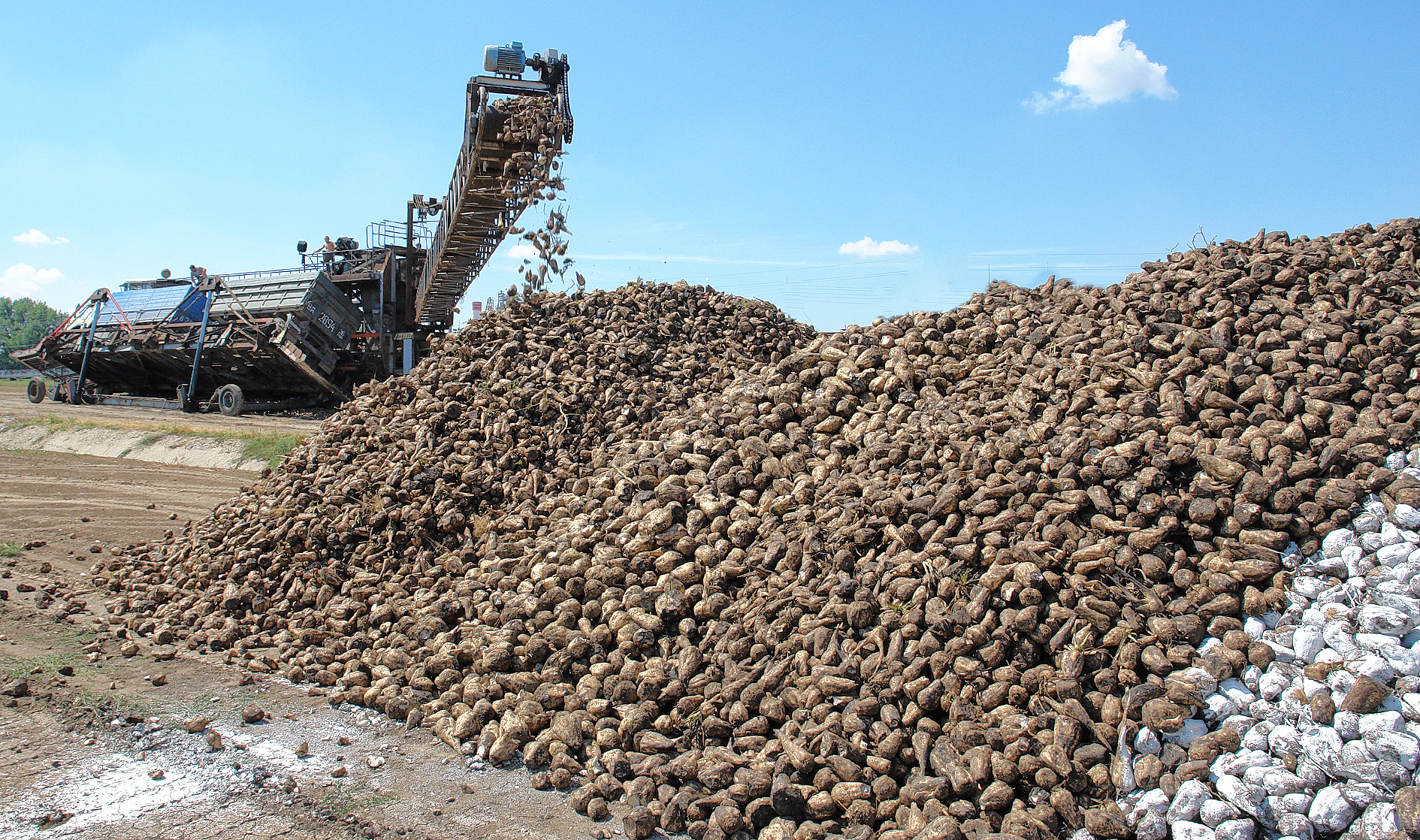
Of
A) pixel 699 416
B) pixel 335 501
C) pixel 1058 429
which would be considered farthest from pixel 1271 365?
pixel 335 501

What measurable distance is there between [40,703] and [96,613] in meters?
1.97

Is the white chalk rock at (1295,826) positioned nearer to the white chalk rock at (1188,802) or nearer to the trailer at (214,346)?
the white chalk rock at (1188,802)

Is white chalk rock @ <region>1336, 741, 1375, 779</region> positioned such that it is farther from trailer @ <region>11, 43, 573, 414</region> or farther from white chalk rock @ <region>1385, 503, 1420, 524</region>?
trailer @ <region>11, 43, 573, 414</region>

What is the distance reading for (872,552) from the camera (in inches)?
170

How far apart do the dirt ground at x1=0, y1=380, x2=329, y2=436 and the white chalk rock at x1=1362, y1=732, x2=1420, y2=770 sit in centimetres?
1464

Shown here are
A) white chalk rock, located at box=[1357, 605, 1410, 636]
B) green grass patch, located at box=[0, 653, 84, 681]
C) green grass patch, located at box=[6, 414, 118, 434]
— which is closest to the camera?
white chalk rock, located at box=[1357, 605, 1410, 636]

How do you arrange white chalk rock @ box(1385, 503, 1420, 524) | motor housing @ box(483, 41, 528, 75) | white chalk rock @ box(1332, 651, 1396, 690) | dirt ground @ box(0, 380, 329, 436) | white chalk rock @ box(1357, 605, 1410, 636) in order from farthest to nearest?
1. dirt ground @ box(0, 380, 329, 436)
2. motor housing @ box(483, 41, 528, 75)
3. white chalk rock @ box(1385, 503, 1420, 524)
4. white chalk rock @ box(1357, 605, 1410, 636)
5. white chalk rock @ box(1332, 651, 1396, 690)

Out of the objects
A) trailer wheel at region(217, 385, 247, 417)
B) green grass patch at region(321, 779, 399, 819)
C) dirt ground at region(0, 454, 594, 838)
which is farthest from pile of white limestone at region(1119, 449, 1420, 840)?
trailer wheel at region(217, 385, 247, 417)

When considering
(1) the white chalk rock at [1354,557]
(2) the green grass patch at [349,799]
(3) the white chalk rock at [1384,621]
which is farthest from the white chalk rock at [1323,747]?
(2) the green grass patch at [349,799]

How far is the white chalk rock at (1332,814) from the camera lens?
9.16 feet

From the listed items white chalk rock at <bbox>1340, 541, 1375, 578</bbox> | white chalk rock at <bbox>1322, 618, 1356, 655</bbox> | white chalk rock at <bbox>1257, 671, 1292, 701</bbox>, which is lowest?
white chalk rock at <bbox>1257, 671, 1292, 701</bbox>

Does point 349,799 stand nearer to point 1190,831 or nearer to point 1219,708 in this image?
point 1190,831

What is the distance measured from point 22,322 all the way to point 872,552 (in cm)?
11115

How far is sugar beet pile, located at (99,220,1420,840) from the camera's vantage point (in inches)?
136
